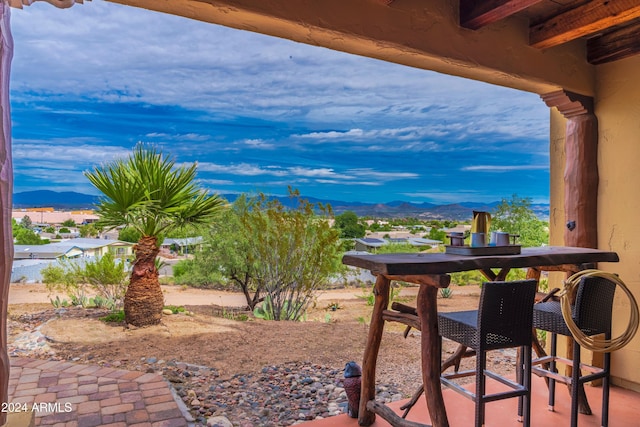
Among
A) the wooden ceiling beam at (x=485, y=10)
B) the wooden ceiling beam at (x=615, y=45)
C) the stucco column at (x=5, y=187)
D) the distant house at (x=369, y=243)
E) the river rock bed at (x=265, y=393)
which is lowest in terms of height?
the river rock bed at (x=265, y=393)

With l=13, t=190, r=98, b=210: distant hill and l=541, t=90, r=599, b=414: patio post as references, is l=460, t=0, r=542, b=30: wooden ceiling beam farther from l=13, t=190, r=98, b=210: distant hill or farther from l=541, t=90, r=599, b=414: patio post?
l=13, t=190, r=98, b=210: distant hill

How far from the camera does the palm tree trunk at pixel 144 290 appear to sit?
3.84 metres

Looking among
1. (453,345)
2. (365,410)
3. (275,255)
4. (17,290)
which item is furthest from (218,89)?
(365,410)

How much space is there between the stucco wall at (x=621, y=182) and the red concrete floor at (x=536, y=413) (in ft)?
1.04

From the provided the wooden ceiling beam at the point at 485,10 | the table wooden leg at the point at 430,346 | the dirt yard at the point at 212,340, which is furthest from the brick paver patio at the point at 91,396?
the wooden ceiling beam at the point at 485,10

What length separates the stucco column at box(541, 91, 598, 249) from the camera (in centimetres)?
272

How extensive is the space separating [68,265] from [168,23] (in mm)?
4028

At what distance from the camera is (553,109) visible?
3018 mm

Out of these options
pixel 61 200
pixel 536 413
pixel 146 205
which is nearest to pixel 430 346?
pixel 536 413

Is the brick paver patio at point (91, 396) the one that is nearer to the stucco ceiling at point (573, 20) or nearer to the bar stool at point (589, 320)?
the bar stool at point (589, 320)

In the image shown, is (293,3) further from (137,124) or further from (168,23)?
(137,124)

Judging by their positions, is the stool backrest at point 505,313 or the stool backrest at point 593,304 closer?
the stool backrest at point 505,313

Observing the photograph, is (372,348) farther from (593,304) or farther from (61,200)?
(61,200)

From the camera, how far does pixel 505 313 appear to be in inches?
66.7
